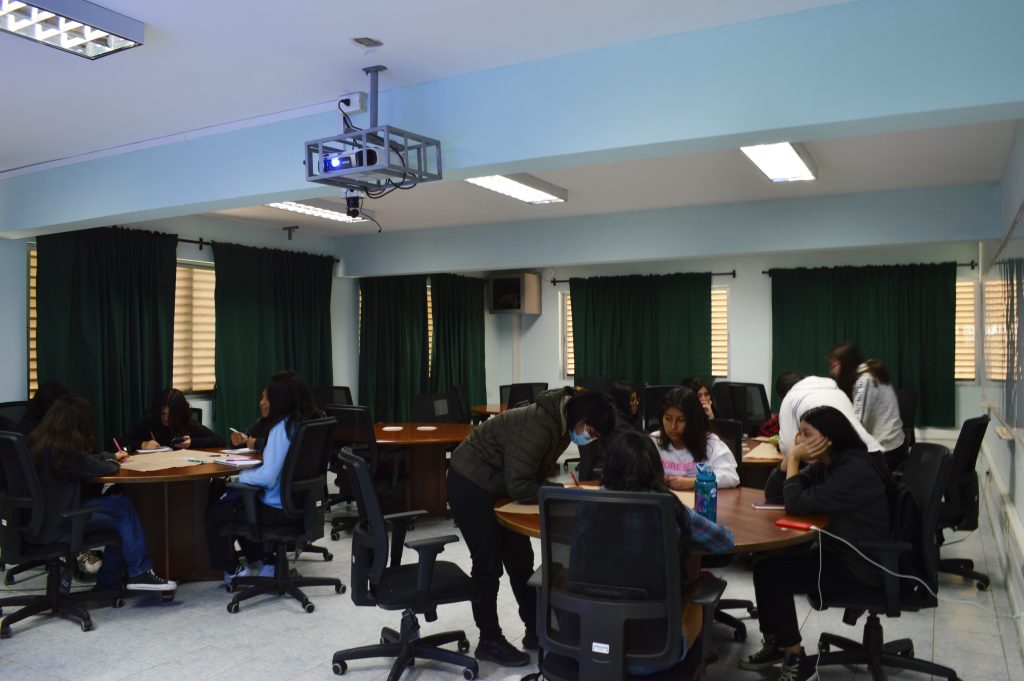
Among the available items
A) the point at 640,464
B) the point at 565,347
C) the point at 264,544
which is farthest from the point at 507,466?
the point at 565,347

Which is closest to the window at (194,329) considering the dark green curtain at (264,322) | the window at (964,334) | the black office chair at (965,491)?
the dark green curtain at (264,322)

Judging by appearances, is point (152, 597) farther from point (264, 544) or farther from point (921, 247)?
point (921, 247)

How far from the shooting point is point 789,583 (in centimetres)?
321

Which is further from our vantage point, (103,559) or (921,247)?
(921,247)

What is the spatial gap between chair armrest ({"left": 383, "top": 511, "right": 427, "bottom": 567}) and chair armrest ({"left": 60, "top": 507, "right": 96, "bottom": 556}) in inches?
65.6

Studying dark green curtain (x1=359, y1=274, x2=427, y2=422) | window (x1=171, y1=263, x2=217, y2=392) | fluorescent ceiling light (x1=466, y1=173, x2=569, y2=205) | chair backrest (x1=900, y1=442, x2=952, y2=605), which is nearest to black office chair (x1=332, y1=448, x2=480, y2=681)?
chair backrest (x1=900, y1=442, x2=952, y2=605)

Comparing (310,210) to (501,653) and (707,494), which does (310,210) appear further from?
(707,494)

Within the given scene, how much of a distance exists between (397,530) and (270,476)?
1.13 metres

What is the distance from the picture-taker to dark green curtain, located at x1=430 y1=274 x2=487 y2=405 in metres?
10.4

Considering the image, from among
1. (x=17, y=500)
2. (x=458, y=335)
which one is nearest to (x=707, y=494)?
(x=17, y=500)

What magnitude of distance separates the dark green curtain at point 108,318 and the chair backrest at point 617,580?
17.3 ft

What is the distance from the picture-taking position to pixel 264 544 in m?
4.67

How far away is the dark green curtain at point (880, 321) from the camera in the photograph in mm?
8719

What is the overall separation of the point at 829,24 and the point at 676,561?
7.01ft
